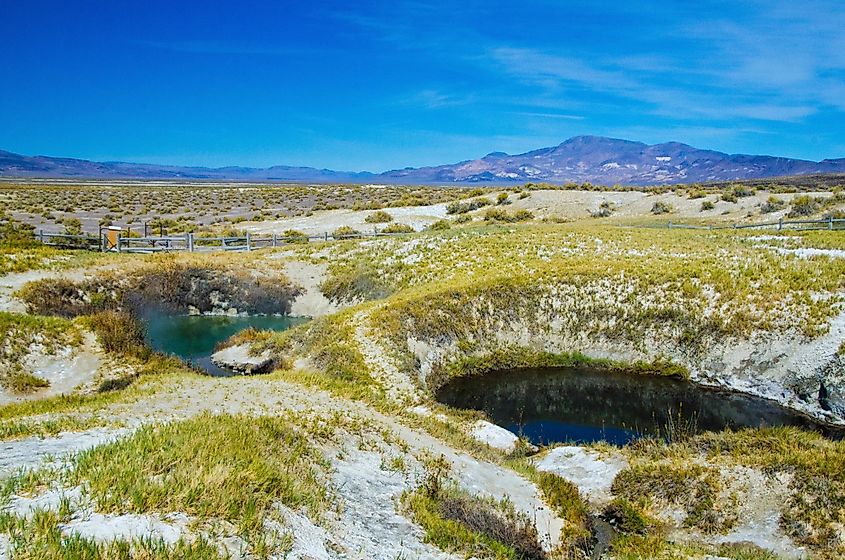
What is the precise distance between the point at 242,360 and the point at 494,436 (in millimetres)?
13692

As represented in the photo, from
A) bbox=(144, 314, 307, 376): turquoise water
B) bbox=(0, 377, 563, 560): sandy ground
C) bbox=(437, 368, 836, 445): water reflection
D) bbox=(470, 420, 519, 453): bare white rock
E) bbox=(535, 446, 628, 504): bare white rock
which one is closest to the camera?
bbox=(0, 377, 563, 560): sandy ground

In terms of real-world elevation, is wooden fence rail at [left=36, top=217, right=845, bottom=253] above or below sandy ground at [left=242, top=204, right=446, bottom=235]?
below

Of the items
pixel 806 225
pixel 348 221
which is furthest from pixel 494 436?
pixel 348 221

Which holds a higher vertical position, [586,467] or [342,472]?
[342,472]

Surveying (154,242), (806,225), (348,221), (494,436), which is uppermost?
Result: (806,225)

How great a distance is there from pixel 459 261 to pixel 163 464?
93.5ft

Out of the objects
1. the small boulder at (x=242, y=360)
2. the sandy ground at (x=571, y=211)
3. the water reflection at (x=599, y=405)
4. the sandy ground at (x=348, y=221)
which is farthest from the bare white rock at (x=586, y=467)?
the sandy ground at (x=348, y=221)

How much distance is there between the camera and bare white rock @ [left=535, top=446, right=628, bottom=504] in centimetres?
1546

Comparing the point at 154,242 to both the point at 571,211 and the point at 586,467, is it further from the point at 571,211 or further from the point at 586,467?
the point at 571,211

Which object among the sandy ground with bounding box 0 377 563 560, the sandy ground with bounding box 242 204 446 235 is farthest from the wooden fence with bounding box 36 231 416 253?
the sandy ground with bounding box 0 377 563 560

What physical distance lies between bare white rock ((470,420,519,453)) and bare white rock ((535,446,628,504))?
3.71 ft

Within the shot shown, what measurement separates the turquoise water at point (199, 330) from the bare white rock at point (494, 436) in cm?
1266

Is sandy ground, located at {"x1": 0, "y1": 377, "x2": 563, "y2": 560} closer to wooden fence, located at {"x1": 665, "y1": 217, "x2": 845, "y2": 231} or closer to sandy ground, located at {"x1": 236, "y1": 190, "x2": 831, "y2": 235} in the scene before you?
wooden fence, located at {"x1": 665, "y1": 217, "x2": 845, "y2": 231}

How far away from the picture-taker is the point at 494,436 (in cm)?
1892
